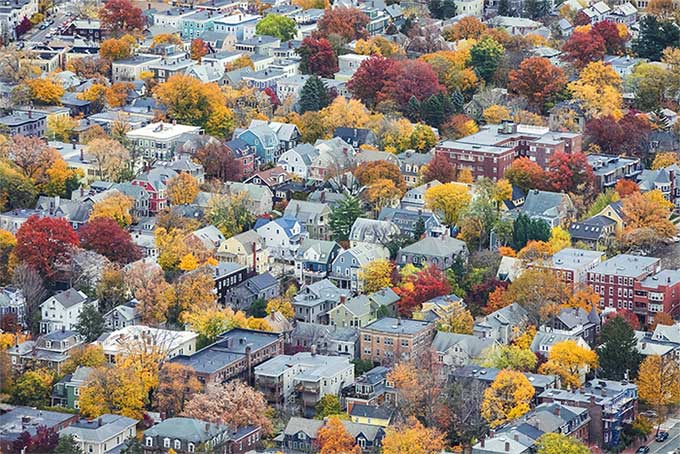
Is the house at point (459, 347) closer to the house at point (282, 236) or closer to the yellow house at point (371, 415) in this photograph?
the yellow house at point (371, 415)

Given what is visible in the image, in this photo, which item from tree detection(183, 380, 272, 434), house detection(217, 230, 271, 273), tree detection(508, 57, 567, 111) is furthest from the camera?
tree detection(508, 57, 567, 111)

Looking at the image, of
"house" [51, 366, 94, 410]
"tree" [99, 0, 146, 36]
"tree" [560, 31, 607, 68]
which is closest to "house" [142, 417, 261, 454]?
"house" [51, 366, 94, 410]

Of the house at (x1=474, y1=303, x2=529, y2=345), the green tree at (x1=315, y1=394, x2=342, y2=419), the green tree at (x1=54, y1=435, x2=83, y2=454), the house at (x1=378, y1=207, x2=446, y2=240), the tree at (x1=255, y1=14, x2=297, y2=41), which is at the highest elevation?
the green tree at (x1=54, y1=435, x2=83, y2=454)

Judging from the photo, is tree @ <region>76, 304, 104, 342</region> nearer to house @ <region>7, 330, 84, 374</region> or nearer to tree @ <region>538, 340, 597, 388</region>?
house @ <region>7, 330, 84, 374</region>

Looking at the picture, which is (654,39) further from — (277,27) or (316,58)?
(277,27)

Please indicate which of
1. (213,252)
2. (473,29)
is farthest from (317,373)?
(473,29)

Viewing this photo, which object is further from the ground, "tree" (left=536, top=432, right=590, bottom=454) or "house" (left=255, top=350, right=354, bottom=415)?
"tree" (left=536, top=432, right=590, bottom=454)

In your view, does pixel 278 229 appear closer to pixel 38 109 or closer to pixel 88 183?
pixel 88 183
